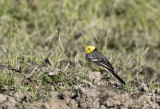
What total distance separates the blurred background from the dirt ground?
237 centimetres

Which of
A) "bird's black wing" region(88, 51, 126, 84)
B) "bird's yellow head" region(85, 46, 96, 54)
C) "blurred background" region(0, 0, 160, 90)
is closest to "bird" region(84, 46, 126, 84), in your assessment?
"bird's black wing" region(88, 51, 126, 84)

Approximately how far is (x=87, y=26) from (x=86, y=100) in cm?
442

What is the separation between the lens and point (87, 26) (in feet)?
27.9

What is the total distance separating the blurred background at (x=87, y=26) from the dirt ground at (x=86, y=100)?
237 cm

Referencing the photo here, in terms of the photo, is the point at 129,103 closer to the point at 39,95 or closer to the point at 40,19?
the point at 39,95

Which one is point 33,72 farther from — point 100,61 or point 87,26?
point 87,26

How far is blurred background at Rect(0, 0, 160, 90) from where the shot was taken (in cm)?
777

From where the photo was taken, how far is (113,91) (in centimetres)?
473

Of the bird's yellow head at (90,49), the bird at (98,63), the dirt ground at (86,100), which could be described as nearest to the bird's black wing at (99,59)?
the bird at (98,63)

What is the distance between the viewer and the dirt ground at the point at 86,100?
4195 millimetres

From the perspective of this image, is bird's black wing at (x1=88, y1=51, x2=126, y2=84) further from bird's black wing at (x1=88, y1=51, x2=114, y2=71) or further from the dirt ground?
the dirt ground

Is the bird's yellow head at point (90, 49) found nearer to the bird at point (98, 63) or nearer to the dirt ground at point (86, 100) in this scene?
the bird at point (98, 63)

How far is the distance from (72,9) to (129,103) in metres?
4.79

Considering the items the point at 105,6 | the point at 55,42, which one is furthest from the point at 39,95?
the point at 105,6
